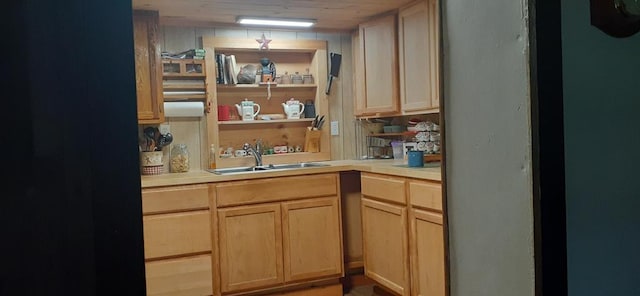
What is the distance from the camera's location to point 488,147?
1072 millimetres

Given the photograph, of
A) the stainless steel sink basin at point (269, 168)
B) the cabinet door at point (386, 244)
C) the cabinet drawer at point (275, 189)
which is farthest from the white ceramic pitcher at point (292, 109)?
the cabinet door at point (386, 244)

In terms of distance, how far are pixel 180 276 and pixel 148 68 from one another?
1306 millimetres

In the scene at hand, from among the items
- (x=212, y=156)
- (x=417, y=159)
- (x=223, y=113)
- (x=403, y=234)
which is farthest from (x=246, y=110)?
(x=403, y=234)

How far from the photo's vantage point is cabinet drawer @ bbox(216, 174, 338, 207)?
9.77ft

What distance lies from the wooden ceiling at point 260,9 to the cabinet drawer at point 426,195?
1.24 meters

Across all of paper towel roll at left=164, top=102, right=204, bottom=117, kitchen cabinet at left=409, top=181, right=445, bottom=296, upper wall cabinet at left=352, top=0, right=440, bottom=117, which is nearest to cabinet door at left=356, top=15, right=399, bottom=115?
upper wall cabinet at left=352, top=0, right=440, bottom=117

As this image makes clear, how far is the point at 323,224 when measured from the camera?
10.6 feet

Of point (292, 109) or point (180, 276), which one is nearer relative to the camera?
point (180, 276)

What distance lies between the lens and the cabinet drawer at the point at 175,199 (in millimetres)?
2781

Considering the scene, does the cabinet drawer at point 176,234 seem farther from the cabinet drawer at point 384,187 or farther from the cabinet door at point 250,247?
the cabinet drawer at point 384,187

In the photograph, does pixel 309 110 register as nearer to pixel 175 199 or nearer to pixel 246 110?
pixel 246 110
